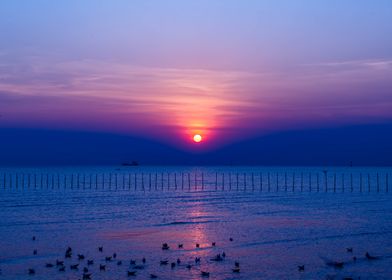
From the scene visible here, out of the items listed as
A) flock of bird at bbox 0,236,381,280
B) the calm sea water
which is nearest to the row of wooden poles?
the calm sea water

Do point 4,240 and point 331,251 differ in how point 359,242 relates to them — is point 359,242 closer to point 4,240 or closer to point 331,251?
point 331,251

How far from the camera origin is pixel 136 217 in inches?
1750

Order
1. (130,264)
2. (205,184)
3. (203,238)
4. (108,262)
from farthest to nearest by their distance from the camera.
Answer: (205,184) → (203,238) → (108,262) → (130,264)

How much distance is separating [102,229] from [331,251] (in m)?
15.5

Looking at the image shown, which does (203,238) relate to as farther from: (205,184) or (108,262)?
(205,184)

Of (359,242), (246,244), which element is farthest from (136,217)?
(359,242)

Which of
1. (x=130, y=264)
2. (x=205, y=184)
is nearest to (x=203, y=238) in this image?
(x=130, y=264)

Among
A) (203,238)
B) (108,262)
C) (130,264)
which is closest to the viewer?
(130,264)

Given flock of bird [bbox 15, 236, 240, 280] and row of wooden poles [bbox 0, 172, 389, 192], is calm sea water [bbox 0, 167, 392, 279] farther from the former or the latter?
row of wooden poles [bbox 0, 172, 389, 192]

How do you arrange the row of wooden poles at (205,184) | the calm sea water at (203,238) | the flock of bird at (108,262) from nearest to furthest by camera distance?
the flock of bird at (108,262)
the calm sea water at (203,238)
the row of wooden poles at (205,184)

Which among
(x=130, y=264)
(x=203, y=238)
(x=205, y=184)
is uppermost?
(x=205, y=184)

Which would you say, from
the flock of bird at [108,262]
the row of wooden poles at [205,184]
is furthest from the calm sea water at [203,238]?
the row of wooden poles at [205,184]

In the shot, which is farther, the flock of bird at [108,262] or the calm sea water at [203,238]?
the calm sea water at [203,238]

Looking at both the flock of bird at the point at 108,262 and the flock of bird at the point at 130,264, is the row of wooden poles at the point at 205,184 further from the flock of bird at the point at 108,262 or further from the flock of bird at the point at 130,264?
the flock of bird at the point at 108,262
